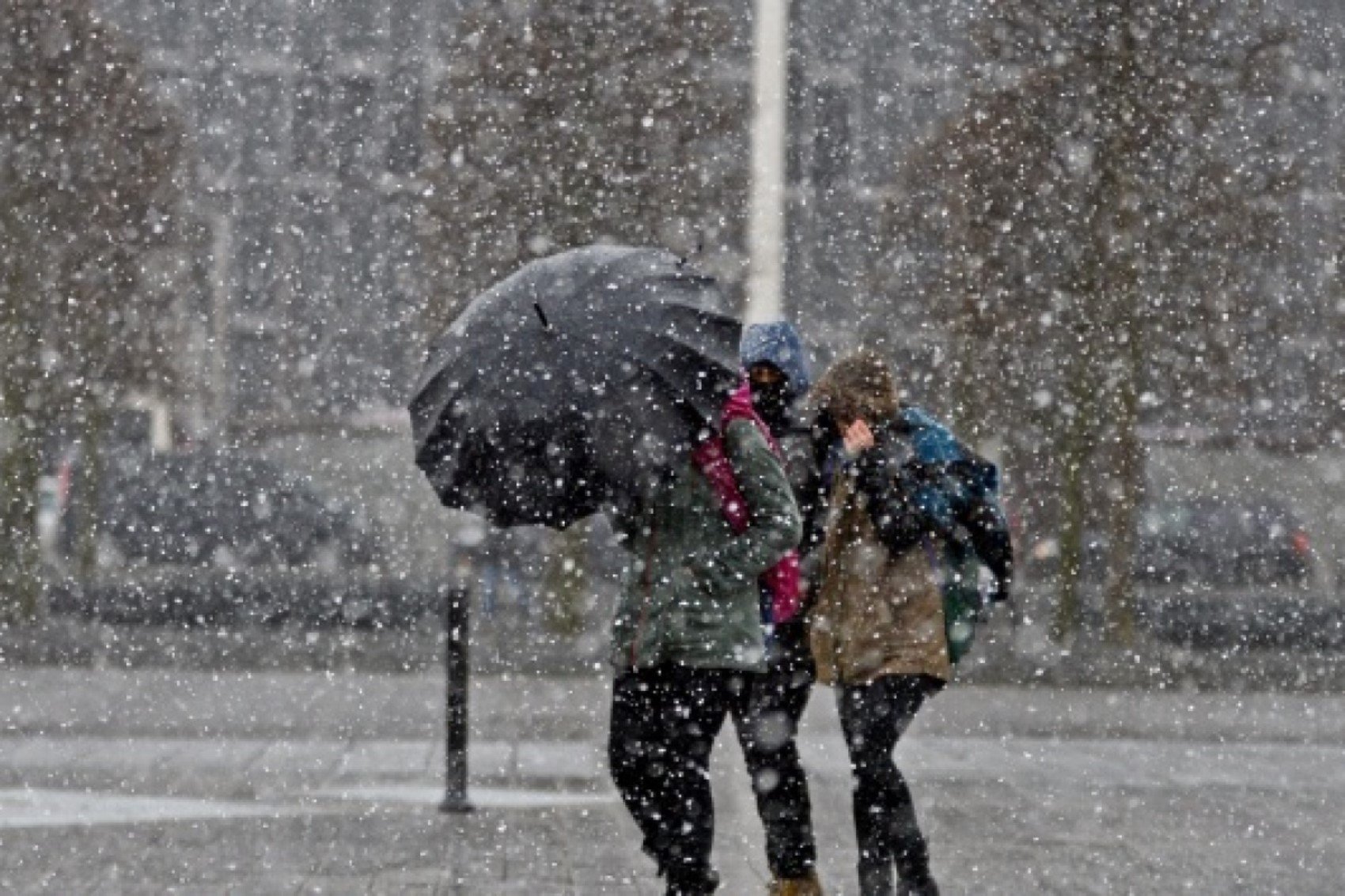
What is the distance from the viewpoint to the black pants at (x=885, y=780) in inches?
298

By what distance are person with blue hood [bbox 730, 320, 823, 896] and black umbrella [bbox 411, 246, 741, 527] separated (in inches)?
39.8

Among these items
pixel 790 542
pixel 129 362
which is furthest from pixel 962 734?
pixel 129 362

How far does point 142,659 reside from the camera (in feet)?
65.5

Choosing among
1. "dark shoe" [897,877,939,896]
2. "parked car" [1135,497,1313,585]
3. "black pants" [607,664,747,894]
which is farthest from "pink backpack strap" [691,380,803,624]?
"parked car" [1135,497,1313,585]

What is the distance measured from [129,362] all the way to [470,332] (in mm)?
22197

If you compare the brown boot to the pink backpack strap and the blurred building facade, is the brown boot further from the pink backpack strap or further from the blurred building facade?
the blurred building facade

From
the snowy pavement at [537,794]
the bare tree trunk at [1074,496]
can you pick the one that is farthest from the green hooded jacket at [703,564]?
the bare tree trunk at [1074,496]

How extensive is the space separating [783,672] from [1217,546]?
89.4ft

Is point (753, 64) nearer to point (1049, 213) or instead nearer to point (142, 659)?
point (1049, 213)

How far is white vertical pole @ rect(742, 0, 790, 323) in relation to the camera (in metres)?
39.2

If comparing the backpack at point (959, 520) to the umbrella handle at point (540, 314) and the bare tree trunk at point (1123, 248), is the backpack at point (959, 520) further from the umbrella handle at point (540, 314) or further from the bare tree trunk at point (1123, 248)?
the bare tree trunk at point (1123, 248)

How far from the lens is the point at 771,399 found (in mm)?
7766

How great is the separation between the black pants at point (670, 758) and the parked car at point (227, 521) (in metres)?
26.1

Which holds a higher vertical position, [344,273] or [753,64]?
[753,64]
